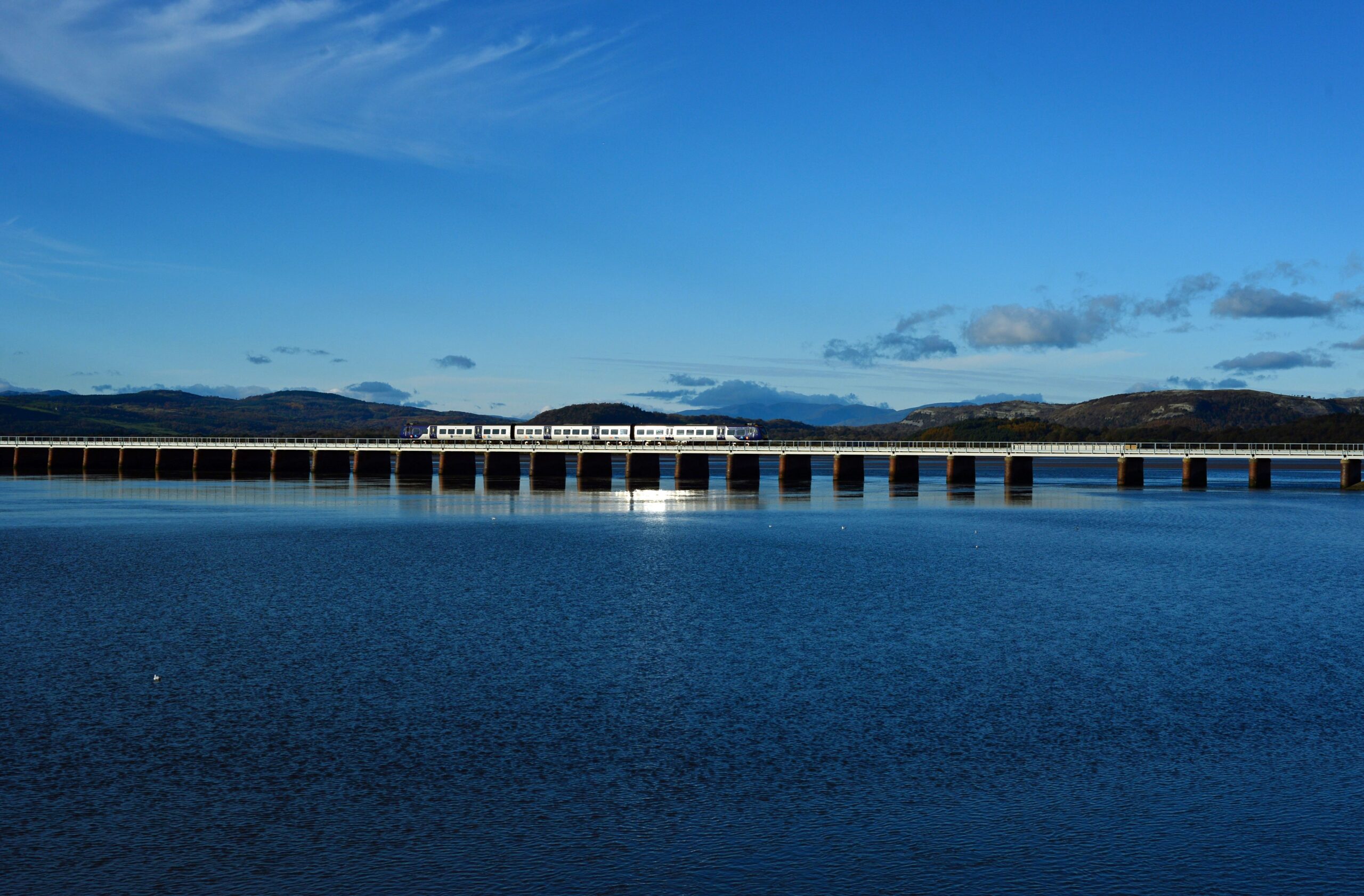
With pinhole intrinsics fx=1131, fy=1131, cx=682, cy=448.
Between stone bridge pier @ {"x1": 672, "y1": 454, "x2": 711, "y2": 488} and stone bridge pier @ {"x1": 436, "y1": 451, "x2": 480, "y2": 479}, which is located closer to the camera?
stone bridge pier @ {"x1": 672, "y1": 454, "x2": 711, "y2": 488}

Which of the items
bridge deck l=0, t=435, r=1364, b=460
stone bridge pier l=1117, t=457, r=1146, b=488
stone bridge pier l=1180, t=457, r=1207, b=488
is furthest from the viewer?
stone bridge pier l=1117, t=457, r=1146, b=488

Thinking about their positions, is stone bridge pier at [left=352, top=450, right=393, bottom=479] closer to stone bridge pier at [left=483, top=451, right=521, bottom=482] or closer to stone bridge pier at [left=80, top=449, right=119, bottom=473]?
stone bridge pier at [left=483, top=451, right=521, bottom=482]

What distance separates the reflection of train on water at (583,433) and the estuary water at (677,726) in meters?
92.4

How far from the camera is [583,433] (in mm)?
150500

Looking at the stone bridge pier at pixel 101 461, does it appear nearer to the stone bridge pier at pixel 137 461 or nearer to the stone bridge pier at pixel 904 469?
the stone bridge pier at pixel 137 461

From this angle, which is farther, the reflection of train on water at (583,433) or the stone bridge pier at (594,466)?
the reflection of train on water at (583,433)

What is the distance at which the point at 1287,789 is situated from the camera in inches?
706

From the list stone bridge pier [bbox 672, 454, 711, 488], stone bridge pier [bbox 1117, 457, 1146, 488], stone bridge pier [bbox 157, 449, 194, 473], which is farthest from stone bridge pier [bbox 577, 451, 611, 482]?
stone bridge pier [bbox 157, 449, 194, 473]

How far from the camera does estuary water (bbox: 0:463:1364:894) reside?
15086mm

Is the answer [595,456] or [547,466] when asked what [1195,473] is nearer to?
[595,456]

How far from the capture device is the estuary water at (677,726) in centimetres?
1509

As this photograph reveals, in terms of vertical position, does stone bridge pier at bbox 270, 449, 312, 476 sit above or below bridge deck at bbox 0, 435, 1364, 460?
below

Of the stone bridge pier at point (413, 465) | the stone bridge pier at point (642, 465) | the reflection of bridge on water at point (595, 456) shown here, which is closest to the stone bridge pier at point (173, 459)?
the reflection of bridge on water at point (595, 456)

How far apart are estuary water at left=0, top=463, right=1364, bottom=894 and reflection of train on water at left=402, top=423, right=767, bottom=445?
92.4 metres
